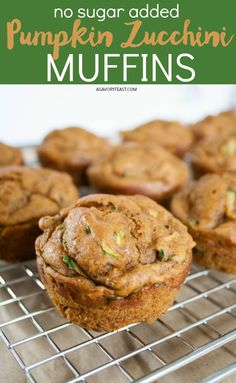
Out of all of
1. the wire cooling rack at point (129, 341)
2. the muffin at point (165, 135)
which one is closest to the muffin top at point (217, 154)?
the muffin at point (165, 135)

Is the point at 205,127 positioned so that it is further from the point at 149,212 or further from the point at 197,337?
the point at 197,337

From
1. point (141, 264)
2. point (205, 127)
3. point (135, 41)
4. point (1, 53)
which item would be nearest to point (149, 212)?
point (141, 264)

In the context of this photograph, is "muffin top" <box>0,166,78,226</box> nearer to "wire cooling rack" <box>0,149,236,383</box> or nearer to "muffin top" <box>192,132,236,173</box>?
"wire cooling rack" <box>0,149,236,383</box>

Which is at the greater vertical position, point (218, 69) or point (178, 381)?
point (218, 69)

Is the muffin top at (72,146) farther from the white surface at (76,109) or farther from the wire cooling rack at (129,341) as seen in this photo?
the wire cooling rack at (129,341)

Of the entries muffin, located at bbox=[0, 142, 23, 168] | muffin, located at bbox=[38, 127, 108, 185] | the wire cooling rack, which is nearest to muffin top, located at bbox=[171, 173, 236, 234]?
the wire cooling rack

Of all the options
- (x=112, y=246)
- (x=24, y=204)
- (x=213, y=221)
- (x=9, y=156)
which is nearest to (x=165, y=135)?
(x=9, y=156)
